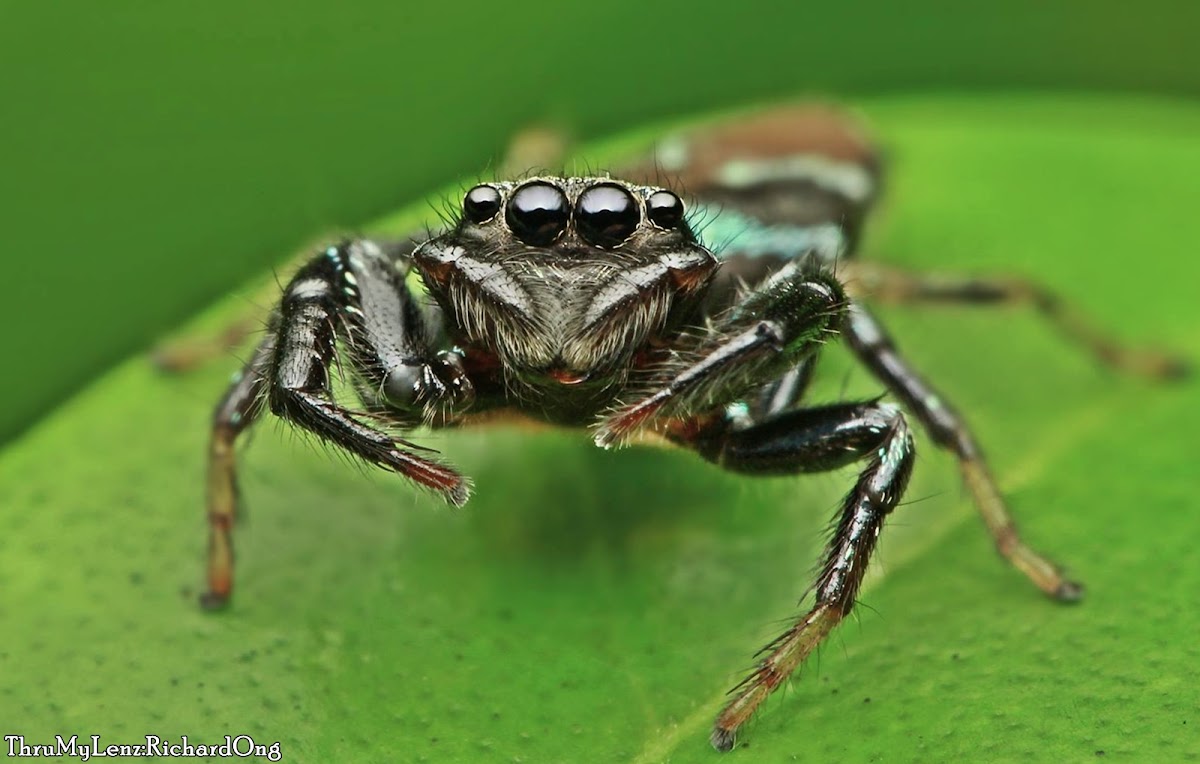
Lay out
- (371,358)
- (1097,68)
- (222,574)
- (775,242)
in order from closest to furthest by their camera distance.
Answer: (371,358), (222,574), (775,242), (1097,68)

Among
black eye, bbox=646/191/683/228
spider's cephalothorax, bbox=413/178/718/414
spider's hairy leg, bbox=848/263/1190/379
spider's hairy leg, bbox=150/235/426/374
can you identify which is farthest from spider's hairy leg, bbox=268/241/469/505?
spider's hairy leg, bbox=848/263/1190/379

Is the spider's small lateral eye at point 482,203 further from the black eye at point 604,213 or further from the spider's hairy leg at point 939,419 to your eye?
the spider's hairy leg at point 939,419

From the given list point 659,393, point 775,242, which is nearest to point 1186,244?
point 775,242

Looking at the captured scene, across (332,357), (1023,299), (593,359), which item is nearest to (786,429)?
(593,359)

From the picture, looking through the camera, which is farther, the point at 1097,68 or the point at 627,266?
the point at 1097,68

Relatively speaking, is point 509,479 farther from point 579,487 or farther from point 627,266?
point 627,266

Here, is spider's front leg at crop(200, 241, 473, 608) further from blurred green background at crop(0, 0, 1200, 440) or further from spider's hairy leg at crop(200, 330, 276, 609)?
blurred green background at crop(0, 0, 1200, 440)

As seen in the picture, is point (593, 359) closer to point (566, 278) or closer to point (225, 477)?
point (566, 278)
